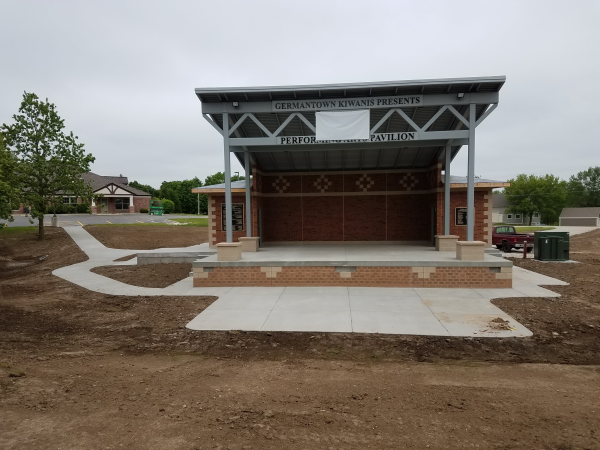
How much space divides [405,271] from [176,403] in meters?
8.34

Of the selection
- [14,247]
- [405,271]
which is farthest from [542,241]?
[14,247]

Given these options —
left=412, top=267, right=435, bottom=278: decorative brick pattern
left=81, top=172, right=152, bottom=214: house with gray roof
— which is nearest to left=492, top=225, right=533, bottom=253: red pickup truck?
left=412, top=267, right=435, bottom=278: decorative brick pattern

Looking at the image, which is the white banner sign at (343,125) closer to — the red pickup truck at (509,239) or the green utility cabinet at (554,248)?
the green utility cabinet at (554,248)

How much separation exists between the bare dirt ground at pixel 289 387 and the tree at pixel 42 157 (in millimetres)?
17044

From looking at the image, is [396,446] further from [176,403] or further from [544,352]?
[544,352]

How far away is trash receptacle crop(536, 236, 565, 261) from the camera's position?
16.5 meters

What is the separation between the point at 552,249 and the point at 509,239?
16.3 ft

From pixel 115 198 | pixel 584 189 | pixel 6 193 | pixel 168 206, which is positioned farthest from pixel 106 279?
pixel 584 189

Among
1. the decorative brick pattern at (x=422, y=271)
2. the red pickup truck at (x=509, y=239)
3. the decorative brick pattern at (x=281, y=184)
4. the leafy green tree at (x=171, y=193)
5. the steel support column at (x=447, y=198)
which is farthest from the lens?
the leafy green tree at (x=171, y=193)

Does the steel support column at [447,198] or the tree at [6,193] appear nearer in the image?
the steel support column at [447,198]

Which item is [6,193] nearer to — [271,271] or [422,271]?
[271,271]

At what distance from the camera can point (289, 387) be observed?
488 centimetres

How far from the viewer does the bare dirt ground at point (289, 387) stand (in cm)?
367

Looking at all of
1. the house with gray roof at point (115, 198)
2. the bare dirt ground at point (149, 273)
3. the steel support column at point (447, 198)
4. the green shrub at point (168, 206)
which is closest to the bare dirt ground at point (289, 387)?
the bare dirt ground at point (149, 273)
